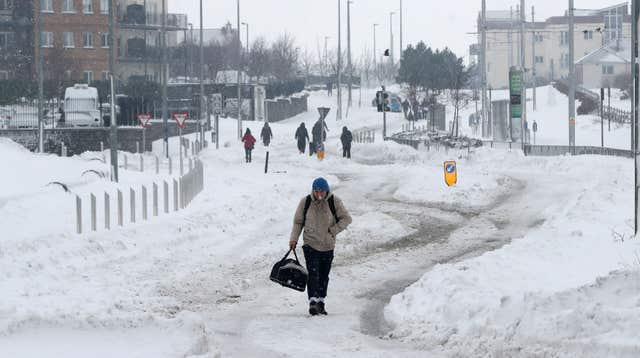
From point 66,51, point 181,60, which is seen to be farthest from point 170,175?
point 181,60

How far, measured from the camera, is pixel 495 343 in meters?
10.7

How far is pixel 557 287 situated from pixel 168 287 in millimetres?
5273

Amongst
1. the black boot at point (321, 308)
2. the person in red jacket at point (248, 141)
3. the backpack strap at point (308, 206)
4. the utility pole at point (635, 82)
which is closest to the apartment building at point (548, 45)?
the person in red jacket at point (248, 141)

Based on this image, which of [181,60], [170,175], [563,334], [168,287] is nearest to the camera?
[563,334]

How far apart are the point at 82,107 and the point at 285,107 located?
34205 mm

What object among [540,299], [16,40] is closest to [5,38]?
[16,40]

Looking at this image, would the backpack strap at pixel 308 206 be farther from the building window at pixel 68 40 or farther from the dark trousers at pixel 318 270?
the building window at pixel 68 40

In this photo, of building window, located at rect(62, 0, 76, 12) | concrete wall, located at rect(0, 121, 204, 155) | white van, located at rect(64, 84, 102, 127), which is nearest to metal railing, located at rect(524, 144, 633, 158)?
concrete wall, located at rect(0, 121, 204, 155)

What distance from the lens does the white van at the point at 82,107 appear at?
5906 cm

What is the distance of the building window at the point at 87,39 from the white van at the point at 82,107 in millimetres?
27198

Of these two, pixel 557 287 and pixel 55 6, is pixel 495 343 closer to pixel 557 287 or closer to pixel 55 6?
pixel 557 287

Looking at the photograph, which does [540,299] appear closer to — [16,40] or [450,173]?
[450,173]

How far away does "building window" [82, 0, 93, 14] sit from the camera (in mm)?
86000

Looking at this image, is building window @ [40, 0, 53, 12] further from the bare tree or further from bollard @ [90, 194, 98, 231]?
bollard @ [90, 194, 98, 231]
